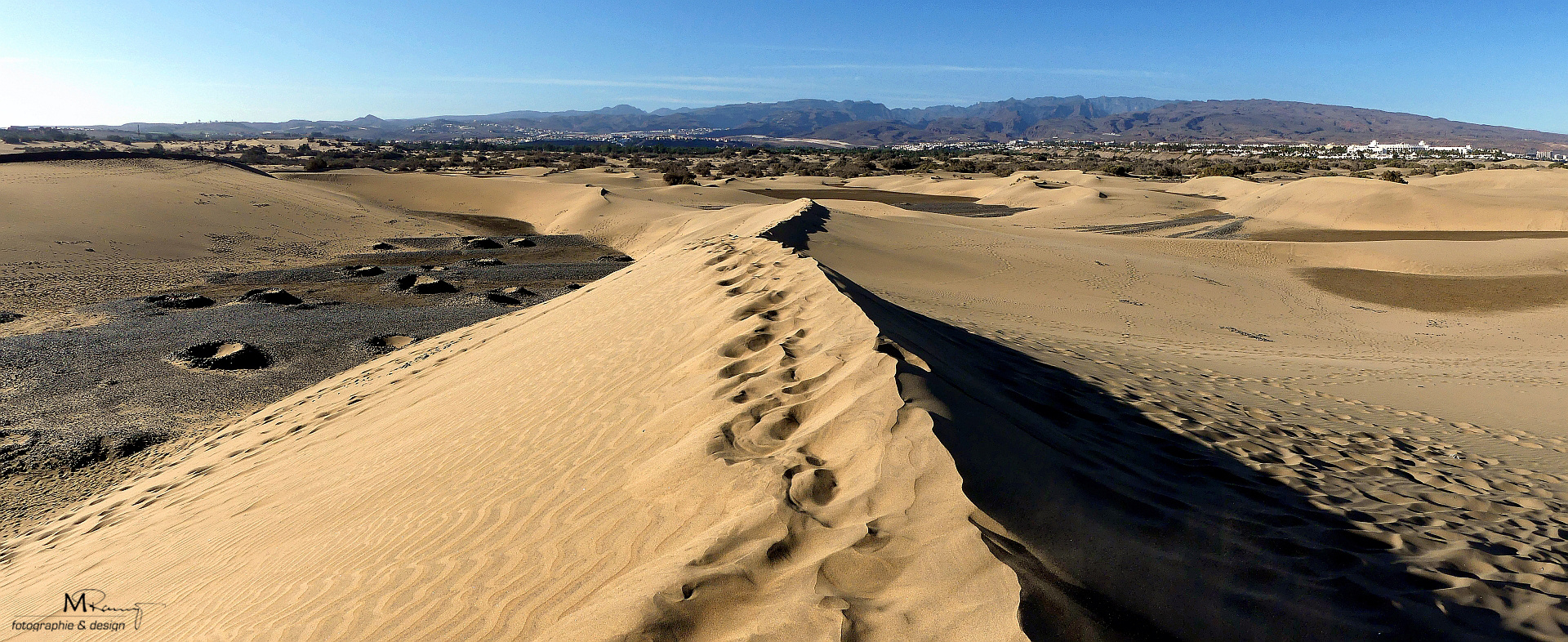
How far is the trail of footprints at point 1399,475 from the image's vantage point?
3053 mm

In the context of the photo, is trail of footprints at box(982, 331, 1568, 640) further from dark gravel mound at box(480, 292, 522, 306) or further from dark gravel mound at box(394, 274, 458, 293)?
dark gravel mound at box(394, 274, 458, 293)

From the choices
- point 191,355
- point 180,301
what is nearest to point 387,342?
point 191,355

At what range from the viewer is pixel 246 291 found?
46.4 feet

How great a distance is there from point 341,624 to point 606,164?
59.2 m

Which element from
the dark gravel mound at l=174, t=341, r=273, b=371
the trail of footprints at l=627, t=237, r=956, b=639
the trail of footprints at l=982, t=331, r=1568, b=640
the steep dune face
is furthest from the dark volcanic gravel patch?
the trail of footprints at l=982, t=331, r=1568, b=640

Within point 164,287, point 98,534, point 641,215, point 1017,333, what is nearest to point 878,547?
point 98,534

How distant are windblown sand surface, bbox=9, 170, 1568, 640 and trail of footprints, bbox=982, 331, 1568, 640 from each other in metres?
0.03

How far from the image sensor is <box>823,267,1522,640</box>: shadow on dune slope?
93.9 inches

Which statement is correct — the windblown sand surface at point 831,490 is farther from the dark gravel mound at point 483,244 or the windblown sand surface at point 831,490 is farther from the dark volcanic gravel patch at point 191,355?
the dark gravel mound at point 483,244

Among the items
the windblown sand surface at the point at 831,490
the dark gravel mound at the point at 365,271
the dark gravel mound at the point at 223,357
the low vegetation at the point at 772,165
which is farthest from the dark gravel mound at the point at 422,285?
the low vegetation at the point at 772,165

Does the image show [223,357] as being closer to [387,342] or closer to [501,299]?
[387,342]

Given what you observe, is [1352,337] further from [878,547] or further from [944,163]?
[944,163]

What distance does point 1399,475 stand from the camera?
4.64 meters

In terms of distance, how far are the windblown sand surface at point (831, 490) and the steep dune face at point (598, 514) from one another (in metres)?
0.02
